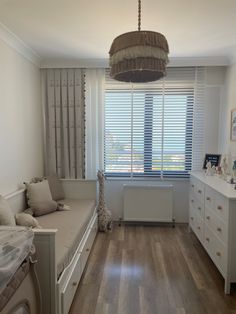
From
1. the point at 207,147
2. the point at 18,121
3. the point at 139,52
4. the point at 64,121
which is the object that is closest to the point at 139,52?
the point at 139,52

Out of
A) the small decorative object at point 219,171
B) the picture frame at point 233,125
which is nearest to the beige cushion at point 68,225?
the small decorative object at point 219,171

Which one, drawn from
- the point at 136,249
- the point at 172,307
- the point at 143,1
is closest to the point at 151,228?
the point at 136,249

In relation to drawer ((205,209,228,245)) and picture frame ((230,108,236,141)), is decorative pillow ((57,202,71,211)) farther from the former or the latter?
picture frame ((230,108,236,141))

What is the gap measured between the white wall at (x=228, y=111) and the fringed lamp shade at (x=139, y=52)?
2205 mm

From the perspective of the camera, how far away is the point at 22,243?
5.16 ft

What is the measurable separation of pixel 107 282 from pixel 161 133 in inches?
95.8

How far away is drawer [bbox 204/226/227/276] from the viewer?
253cm

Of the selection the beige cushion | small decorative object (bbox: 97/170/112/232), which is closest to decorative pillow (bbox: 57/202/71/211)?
the beige cushion

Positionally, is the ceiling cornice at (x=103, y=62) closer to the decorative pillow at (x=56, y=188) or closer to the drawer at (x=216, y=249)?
the decorative pillow at (x=56, y=188)

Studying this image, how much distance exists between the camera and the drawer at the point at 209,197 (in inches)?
114

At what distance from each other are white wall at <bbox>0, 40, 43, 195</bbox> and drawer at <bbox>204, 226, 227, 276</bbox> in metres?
2.31

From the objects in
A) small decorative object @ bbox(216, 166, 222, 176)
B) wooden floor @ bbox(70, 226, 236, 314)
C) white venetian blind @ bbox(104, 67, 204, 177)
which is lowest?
wooden floor @ bbox(70, 226, 236, 314)

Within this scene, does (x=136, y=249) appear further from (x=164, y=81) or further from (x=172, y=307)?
(x=164, y=81)

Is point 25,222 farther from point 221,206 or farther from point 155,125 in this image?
point 155,125
